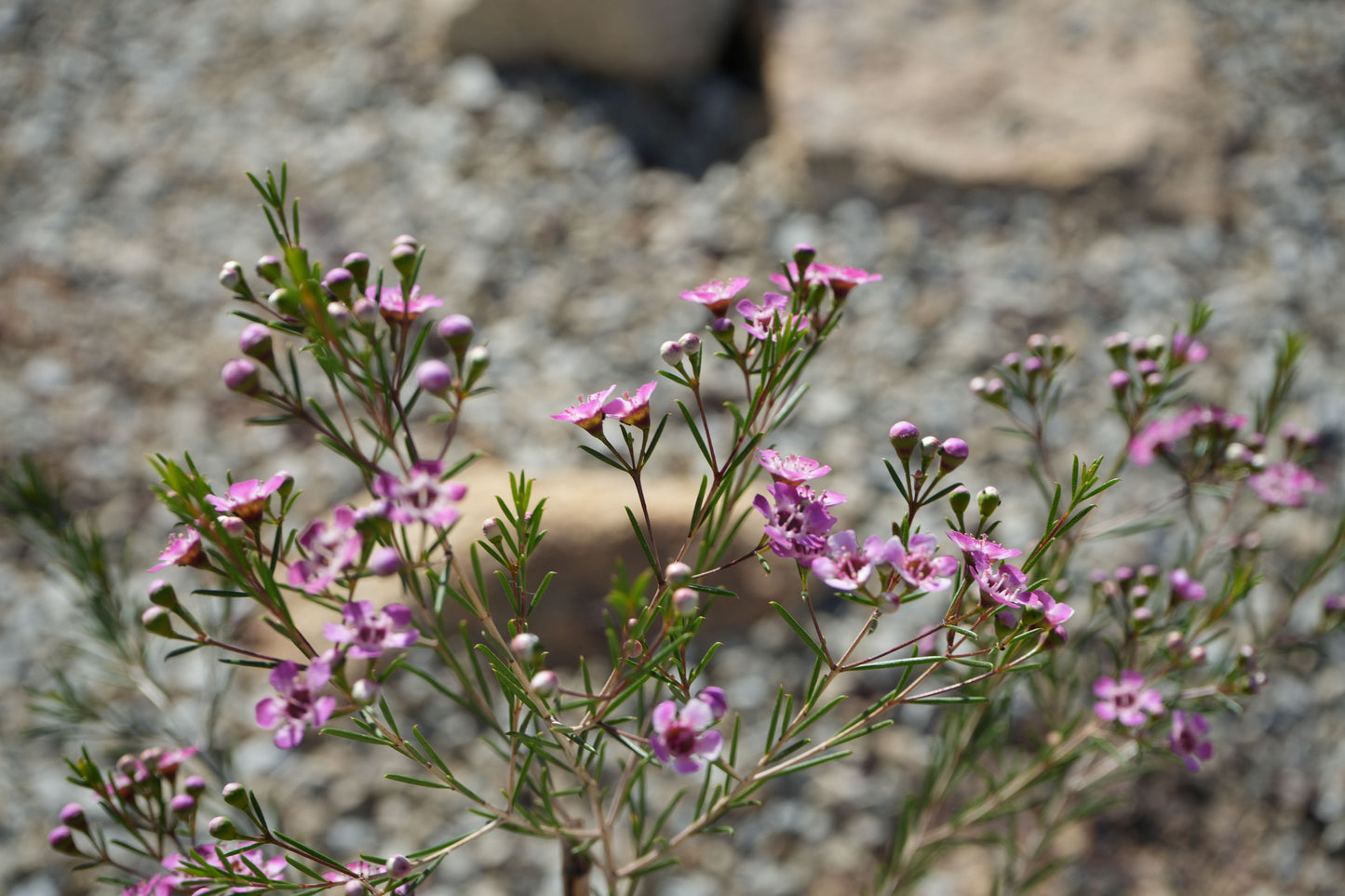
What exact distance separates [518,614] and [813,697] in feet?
0.82

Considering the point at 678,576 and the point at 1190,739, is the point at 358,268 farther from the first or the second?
the point at 1190,739

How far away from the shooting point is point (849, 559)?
710mm

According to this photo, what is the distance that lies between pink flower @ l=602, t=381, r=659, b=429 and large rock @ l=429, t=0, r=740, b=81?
303 centimetres

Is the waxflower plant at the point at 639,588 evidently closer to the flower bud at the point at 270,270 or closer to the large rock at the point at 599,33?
the flower bud at the point at 270,270

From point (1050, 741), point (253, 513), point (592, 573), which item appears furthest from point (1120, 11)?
point (253, 513)

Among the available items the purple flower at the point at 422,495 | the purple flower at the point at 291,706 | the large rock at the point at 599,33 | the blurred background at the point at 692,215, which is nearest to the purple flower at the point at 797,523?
the purple flower at the point at 422,495

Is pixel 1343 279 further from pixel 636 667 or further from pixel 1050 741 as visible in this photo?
pixel 636 667

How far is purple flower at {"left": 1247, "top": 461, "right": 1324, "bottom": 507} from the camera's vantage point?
45.6 inches

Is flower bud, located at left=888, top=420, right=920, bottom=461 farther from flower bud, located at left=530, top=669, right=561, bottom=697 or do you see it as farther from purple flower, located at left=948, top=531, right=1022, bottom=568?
flower bud, located at left=530, top=669, right=561, bottom=697

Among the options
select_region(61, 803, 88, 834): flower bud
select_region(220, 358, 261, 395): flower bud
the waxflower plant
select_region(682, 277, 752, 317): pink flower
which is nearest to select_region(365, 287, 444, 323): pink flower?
the waxflower plant

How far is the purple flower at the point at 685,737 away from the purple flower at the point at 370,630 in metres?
0.19

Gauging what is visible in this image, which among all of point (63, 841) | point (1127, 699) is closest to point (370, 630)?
point (63, 841)

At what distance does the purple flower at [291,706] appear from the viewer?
66 cm

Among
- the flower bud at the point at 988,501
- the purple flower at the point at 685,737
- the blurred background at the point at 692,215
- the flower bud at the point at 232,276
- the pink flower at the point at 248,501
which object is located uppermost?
the flower bud at the point at 232,276
